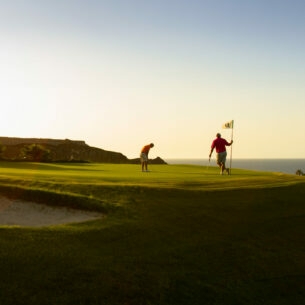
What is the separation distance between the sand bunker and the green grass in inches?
17.4

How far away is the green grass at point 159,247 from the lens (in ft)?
29.2

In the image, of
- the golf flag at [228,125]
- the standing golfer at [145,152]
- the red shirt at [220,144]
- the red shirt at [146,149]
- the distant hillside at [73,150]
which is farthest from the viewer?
the distant hillside at [73,150]

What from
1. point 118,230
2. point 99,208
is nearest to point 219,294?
point 118,230

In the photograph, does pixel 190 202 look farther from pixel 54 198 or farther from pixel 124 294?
pixel 124 294

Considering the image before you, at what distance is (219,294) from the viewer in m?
9.60

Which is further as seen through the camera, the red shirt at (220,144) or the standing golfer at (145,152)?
the standing golfer at (145,152)

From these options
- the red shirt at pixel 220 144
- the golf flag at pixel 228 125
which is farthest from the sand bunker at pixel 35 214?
the golf flag at pixel 228 125

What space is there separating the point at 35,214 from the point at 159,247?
4.76 metres

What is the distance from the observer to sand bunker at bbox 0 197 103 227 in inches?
532

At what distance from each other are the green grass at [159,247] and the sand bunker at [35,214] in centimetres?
44

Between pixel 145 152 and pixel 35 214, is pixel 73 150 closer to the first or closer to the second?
pixel 145 152

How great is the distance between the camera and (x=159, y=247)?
11.5 metres

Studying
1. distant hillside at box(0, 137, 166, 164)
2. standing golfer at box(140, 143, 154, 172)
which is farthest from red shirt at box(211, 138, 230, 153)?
distant hillside at box(0, 137, 166, 164)

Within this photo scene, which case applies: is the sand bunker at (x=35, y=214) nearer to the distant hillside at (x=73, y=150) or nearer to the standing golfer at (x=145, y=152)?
the standing golfer at (x=145, y=152)
